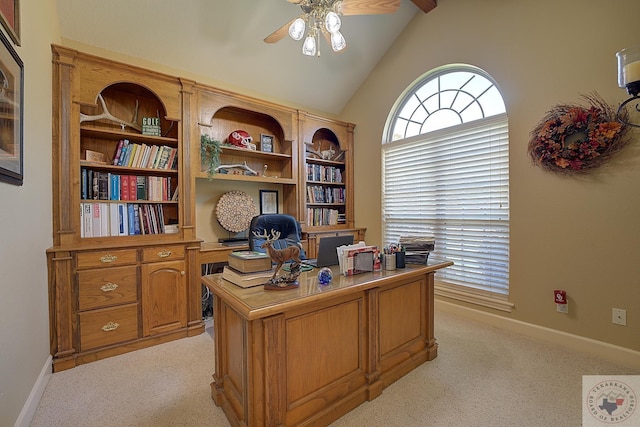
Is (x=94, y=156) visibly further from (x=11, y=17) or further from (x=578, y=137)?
(x=578, y=137)

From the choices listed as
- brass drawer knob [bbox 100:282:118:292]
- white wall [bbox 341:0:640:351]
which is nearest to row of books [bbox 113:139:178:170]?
brass drawer knob [bbox 100:282:118:292]

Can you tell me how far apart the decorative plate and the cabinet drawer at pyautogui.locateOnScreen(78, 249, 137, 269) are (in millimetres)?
978

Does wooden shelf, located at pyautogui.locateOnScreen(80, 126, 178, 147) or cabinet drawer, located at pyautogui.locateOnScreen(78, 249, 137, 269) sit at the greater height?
wooden shelf, located at pyautogui.locateOnScreen(80, 126, 178, 147)

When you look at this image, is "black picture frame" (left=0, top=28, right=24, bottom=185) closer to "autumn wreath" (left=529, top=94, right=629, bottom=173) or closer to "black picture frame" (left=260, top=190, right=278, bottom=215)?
"black picture frame" (left=260, top=190, right=278, bottom=215)

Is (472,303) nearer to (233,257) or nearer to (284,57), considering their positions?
(233,257)

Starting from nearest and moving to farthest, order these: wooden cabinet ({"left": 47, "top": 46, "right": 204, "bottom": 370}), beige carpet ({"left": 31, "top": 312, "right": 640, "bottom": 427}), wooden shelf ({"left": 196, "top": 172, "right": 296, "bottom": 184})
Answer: beige carpet ({"left": 31, "top": 312, "right": 640, "bottom": 427})
wooden cabinet ({"left": 47, "top": 46, "right": 204, "bottom": 370})
wooden shelf ({"left": 196, "top": 172, "right": 296, "bottom": 184})

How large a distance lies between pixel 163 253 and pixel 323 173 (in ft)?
7.26

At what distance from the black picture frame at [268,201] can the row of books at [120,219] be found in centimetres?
115

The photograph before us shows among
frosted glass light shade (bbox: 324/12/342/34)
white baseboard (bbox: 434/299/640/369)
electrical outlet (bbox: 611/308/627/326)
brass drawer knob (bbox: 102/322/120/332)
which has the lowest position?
white baseboard (bbox: 434/299/640/369)

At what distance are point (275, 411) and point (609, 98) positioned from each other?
3022 millimetres

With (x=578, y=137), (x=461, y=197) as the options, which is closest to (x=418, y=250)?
(x=461, y=197)

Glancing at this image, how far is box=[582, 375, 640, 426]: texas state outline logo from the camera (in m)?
1.44

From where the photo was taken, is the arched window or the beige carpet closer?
the beige carpet

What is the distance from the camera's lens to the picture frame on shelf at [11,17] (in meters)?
1.26
